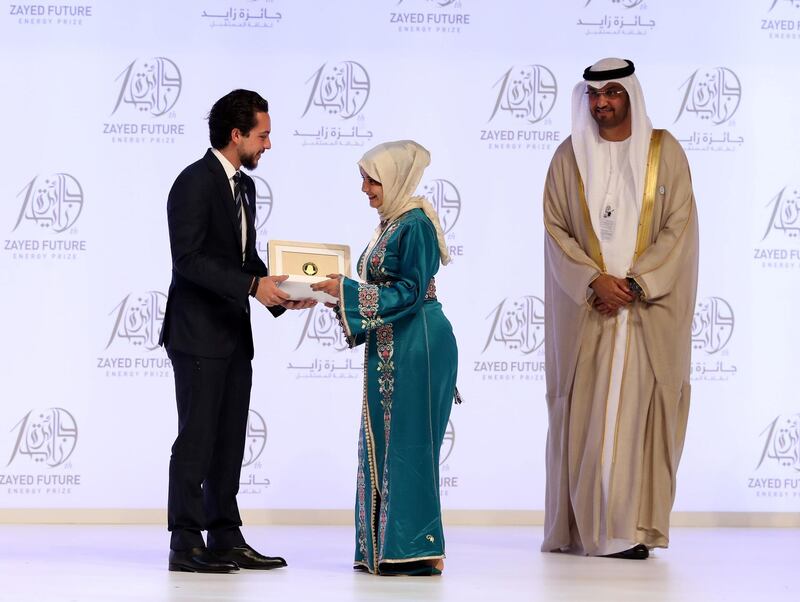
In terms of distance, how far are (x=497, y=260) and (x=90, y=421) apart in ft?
6.77

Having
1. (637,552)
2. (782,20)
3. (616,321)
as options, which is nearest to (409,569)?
(637,552)

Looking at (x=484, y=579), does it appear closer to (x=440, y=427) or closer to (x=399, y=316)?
(x=440, y=427)

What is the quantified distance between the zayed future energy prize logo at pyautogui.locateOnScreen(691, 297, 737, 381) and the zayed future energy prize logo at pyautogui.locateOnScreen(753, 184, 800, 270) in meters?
0.30

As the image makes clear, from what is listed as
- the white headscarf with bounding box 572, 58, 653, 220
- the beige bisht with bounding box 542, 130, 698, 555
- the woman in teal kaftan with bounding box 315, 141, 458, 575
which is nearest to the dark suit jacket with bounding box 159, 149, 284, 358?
the woman in teal kaftan with bounding box 315, 141, 458, 575

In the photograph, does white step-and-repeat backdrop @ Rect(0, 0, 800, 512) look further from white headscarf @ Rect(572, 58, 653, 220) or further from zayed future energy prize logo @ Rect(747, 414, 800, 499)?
white headscarf @ Rect(572, 58, 653, 220)

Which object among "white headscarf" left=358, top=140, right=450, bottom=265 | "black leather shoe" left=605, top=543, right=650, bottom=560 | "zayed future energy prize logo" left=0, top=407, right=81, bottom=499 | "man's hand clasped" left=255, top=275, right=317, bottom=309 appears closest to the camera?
"man's hand clasped" left=255, top=275, right=317, bottom=309

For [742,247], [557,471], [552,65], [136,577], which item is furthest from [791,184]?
[136,577]

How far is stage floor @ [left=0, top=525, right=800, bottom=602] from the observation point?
3.56m

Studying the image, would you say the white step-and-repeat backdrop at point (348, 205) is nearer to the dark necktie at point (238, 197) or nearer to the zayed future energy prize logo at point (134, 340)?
the zayed future energy prize logo at point (134, 340)

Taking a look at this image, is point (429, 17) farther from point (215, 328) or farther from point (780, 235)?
point (215, 328)

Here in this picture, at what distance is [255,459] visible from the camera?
5910 millimetres

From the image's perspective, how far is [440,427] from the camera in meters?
4.13

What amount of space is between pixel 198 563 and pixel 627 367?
182 cm

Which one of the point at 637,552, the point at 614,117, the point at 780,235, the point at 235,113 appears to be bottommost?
the point at 637,552
